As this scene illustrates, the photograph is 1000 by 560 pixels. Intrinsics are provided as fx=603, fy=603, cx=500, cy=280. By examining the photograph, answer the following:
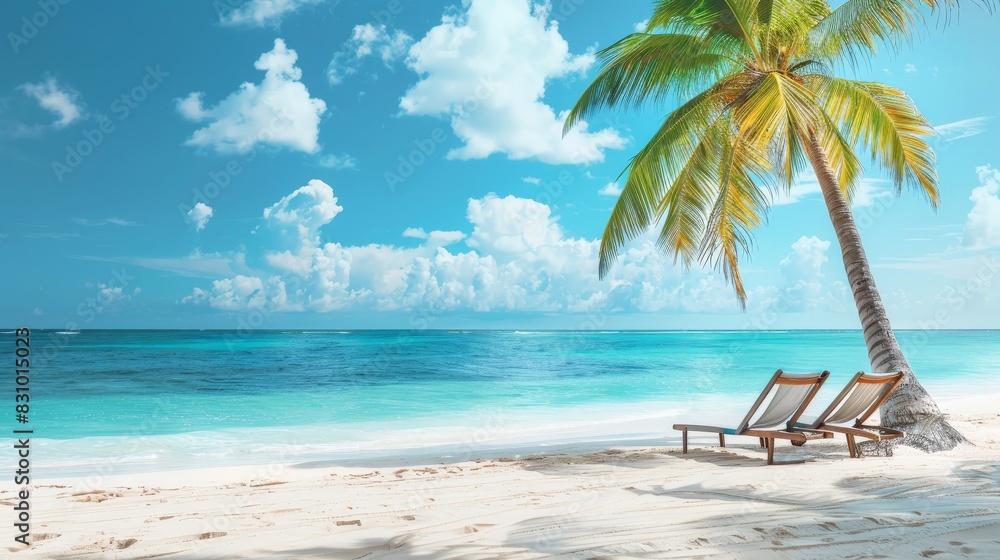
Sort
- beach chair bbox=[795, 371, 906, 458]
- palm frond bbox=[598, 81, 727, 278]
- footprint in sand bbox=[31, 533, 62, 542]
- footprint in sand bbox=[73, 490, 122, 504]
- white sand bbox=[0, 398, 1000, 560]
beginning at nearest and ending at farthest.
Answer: white sand bbox=[0, 398, 1000, 560]
footprint in sand bbox=[31, 533, 62, 542]
footprint in sand bbox=[73, 490, 122, 504]
beach chair bbox=[795, 371, 906, 458]
palm frond bbox=[598, 81, 727, 278]

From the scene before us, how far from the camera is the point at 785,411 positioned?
6.08 metres

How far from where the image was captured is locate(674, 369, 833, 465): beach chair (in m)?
5.66

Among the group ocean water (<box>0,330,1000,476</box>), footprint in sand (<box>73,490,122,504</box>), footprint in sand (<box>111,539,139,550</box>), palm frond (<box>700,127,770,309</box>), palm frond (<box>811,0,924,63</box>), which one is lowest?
ocean water (<box>0,330,1000,476</box>)

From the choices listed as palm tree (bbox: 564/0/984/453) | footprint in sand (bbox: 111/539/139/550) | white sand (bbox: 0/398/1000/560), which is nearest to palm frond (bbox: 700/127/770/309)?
palm tree (bbox: 564/0/984/453)

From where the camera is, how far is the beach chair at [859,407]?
5.81 meters

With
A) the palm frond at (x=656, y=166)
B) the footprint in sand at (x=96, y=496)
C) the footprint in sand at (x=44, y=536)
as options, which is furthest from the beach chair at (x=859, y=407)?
the footprint in sand at (x=96, y=496)

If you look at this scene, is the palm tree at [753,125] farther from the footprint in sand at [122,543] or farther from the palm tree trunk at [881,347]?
the footprint in sand at [122,543]

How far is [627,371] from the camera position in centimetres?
2641

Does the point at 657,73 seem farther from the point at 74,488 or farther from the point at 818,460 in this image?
the point at 74,488

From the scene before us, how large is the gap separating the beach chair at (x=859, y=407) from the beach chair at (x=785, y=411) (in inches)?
6.5

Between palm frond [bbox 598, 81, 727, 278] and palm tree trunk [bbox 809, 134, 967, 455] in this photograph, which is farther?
palm frond [bbox 598, 81, 727, 278]

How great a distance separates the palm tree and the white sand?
9.62 feet

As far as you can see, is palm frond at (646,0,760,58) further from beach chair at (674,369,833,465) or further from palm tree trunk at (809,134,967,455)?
beach chair at (674,369,833,465)

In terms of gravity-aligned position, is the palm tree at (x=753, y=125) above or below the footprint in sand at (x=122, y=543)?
above
